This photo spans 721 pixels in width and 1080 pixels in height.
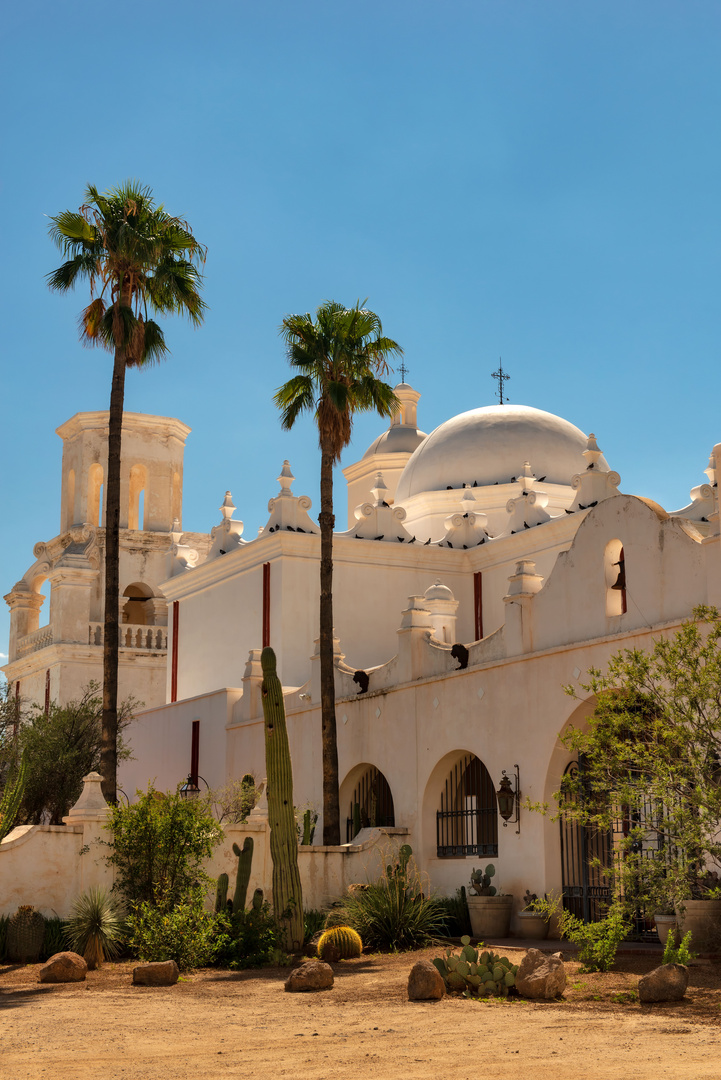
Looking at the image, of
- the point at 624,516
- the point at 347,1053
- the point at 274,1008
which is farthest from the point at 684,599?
the point at 347,1053

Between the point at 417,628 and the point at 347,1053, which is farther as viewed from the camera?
the point at 417,628

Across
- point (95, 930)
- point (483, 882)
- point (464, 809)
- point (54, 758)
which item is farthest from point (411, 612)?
point (54, 758)

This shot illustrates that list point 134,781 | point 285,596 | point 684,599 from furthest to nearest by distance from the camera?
point 134,781, point 285,596, point 684,599

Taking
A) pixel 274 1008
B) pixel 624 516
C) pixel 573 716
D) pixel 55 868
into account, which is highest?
pixel 624 516

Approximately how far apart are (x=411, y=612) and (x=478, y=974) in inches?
419

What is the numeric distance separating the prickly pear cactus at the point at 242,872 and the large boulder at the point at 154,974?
3.95m

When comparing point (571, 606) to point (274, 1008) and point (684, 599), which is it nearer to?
point (684, 599)

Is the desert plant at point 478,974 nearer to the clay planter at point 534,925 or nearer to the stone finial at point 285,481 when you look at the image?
the clay planter at point 534,925

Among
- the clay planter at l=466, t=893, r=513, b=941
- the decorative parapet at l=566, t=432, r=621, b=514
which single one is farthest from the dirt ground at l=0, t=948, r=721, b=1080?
the decorative parapet at l=566, t=432, r=621, b=514

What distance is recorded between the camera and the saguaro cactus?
17406 millimetres

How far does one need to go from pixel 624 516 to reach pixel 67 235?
11.5 metres

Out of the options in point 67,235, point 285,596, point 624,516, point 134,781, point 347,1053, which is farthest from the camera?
point 134,781

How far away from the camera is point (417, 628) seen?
22.8m

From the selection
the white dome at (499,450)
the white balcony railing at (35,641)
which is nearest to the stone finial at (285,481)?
the white dome at (499,450)
